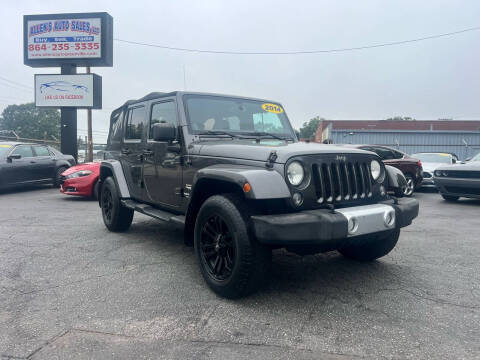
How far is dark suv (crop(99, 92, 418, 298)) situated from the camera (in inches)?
118

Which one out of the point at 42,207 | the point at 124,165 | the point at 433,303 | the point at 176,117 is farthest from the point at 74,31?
the point at 433,303

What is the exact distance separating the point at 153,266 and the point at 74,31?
16079mm

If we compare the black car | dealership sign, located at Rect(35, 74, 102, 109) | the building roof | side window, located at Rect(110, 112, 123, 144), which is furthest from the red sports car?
the building roof

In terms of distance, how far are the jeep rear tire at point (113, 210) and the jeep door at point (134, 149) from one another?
0.30 meters

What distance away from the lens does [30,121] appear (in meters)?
64.1

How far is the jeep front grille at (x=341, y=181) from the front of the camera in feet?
10.5

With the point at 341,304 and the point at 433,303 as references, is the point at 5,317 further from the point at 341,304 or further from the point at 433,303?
the point at 433,303

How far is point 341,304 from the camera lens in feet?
10.6

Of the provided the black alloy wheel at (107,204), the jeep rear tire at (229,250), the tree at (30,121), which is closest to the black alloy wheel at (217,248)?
the jeep rear tire at (229,250)

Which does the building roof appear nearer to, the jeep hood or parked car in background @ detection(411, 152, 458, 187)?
parked car in background @ detection(411, 152, 458, 187)

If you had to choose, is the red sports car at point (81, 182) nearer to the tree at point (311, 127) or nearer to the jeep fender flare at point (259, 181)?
the jeep fender flare at point (259, 181)

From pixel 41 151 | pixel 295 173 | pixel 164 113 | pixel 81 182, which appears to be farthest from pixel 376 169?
pixel 41 151

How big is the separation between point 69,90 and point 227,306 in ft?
54.7

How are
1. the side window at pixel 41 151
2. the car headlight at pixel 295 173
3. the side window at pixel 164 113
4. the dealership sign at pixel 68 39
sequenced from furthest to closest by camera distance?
the dealership sign at pixel 68 39
the side window at pixel 41 151
the side window at pixel 164 113
the car headlight at pixel 295 173
